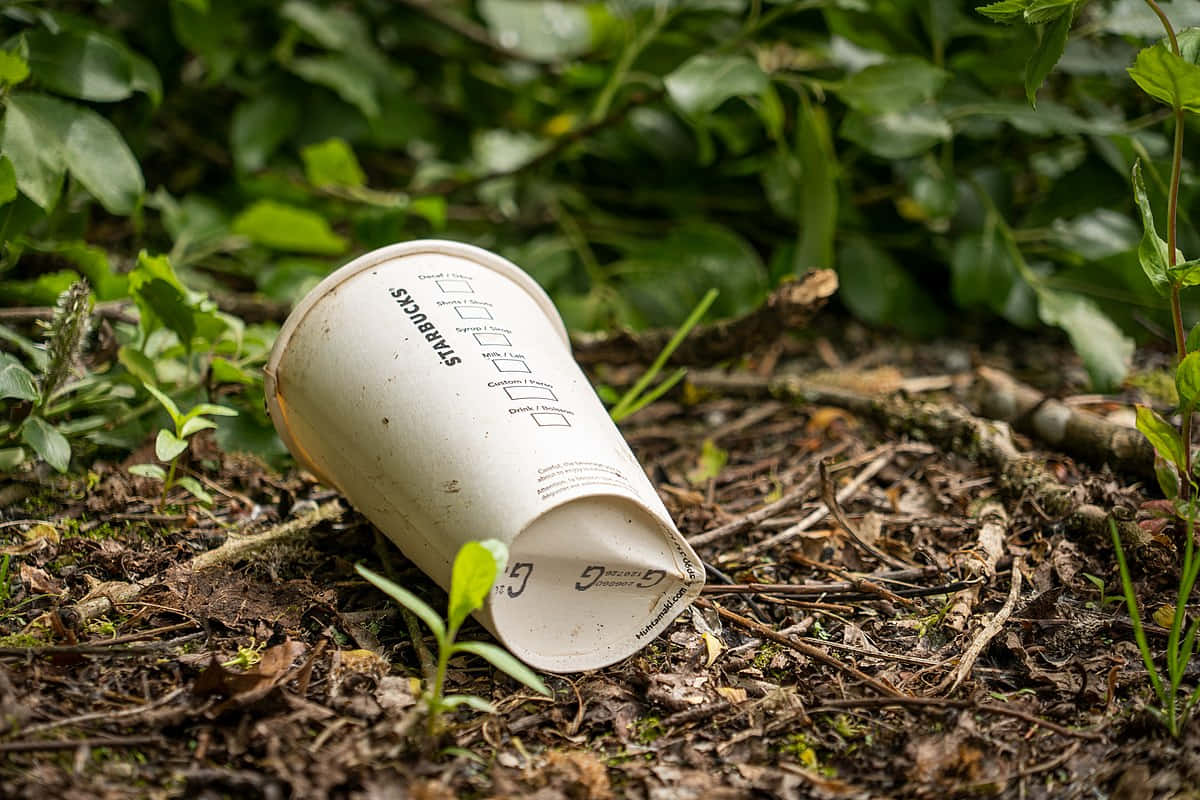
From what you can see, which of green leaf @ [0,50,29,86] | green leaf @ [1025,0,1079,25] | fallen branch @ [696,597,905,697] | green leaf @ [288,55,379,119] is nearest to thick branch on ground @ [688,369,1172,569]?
fallen branch @ [696,597,905,697]

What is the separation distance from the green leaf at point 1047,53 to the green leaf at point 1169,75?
0.39ft

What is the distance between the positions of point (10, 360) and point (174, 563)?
42 centimetres

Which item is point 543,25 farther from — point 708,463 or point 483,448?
point 483,448

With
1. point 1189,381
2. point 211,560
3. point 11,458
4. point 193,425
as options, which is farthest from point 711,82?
point 11,458

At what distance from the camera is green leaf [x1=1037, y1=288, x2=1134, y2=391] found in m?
2.11

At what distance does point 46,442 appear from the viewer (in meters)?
1.60

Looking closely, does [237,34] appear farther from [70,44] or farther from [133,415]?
[133,415]

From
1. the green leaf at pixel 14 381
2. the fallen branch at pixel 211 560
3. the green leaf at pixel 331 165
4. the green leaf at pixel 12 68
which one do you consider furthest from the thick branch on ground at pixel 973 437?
the green leaf at pixel 12 68

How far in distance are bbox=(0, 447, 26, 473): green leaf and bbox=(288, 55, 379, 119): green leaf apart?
4.53ft

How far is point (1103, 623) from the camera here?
56.0 inches

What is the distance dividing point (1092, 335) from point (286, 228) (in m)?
1.86

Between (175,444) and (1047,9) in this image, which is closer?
(1047,9)

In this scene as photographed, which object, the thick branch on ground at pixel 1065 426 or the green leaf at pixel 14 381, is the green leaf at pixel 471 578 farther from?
the thick branch on ground at pixel 1065 426

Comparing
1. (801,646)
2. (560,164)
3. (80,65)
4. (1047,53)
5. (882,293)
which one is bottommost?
(882,293)
